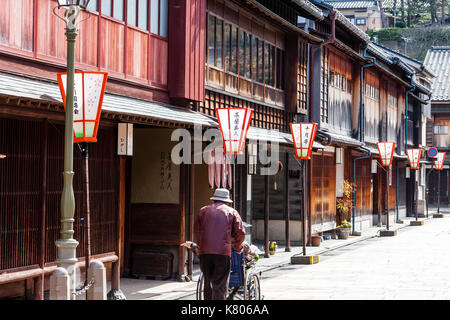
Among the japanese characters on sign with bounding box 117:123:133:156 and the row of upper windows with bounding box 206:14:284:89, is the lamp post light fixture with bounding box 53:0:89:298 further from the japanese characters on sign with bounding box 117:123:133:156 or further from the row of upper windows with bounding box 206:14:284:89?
the row of upper windows with bounding box 206:14:284:89

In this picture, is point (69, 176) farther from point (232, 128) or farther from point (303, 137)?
point (303, 137)

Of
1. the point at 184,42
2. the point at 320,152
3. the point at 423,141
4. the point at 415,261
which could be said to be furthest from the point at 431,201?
the point at 184,42

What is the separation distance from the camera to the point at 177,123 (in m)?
15.7

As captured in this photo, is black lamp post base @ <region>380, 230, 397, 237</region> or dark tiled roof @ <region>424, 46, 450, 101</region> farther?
dark tiled roof @ <region>424, 46, 450, 101</region>

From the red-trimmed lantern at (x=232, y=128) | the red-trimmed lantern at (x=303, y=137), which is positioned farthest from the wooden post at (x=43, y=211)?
the red-trimmed lantern at (x=303, y=137)

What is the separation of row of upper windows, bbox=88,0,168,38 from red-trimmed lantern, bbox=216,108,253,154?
2.38m

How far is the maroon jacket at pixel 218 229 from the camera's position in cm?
1126

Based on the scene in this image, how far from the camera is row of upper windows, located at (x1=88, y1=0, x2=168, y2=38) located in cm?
1530

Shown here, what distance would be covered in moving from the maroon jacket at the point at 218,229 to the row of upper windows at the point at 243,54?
9073mm

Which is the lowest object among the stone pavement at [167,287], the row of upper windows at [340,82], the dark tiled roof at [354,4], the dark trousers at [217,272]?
the stone pavement at [167,287]

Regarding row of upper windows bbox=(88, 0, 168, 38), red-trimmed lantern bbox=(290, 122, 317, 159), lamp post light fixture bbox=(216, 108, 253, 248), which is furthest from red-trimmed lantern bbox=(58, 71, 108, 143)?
red-trimmed lantern bbox=(290, 122, 317, 159)

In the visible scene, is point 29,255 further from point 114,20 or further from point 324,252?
point 324,252

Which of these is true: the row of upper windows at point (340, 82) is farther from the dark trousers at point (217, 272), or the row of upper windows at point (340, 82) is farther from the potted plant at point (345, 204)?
the dark trousers at point (217, 272)

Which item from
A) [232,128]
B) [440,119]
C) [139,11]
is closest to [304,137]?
[232,128]
